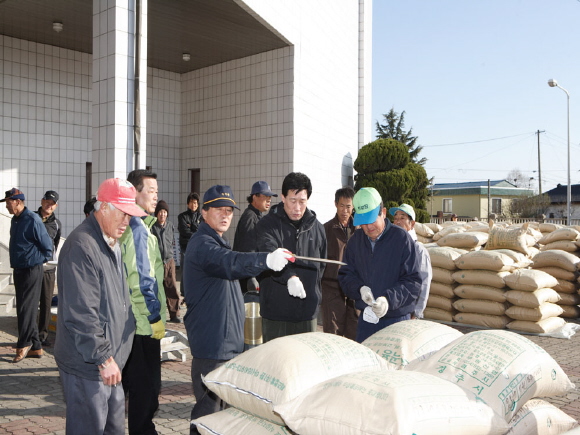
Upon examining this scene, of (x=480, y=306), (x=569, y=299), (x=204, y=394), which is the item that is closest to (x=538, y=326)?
(x=480, y=306)

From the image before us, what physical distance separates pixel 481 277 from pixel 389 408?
673 cm

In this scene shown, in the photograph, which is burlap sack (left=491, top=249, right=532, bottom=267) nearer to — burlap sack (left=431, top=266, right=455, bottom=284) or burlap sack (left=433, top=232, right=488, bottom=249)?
burlap sack (left=433, top=232, right=488, bottom=249)

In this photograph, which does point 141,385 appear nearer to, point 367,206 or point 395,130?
point 367,206

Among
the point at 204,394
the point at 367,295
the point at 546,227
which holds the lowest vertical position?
the point at 204,394

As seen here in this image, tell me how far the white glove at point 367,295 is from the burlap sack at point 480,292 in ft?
17.2

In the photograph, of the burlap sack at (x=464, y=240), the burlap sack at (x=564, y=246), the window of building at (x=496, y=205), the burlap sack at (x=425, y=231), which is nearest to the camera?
the burlap sack at (x=464, y=240)

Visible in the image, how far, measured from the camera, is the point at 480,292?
8.30 m

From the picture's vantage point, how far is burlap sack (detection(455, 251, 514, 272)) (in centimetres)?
820

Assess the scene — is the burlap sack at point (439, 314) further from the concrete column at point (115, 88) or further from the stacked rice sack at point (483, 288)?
the concrete column at point (115, 88)

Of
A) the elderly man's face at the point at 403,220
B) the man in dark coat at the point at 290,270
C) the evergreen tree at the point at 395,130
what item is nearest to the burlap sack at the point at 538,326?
the elderly man's face at the point at 403,220

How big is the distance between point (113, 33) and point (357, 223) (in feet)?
18.5

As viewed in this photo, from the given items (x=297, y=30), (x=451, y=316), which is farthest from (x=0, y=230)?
(x=451, y=316)

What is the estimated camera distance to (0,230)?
382 inches

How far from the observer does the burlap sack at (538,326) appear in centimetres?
791
